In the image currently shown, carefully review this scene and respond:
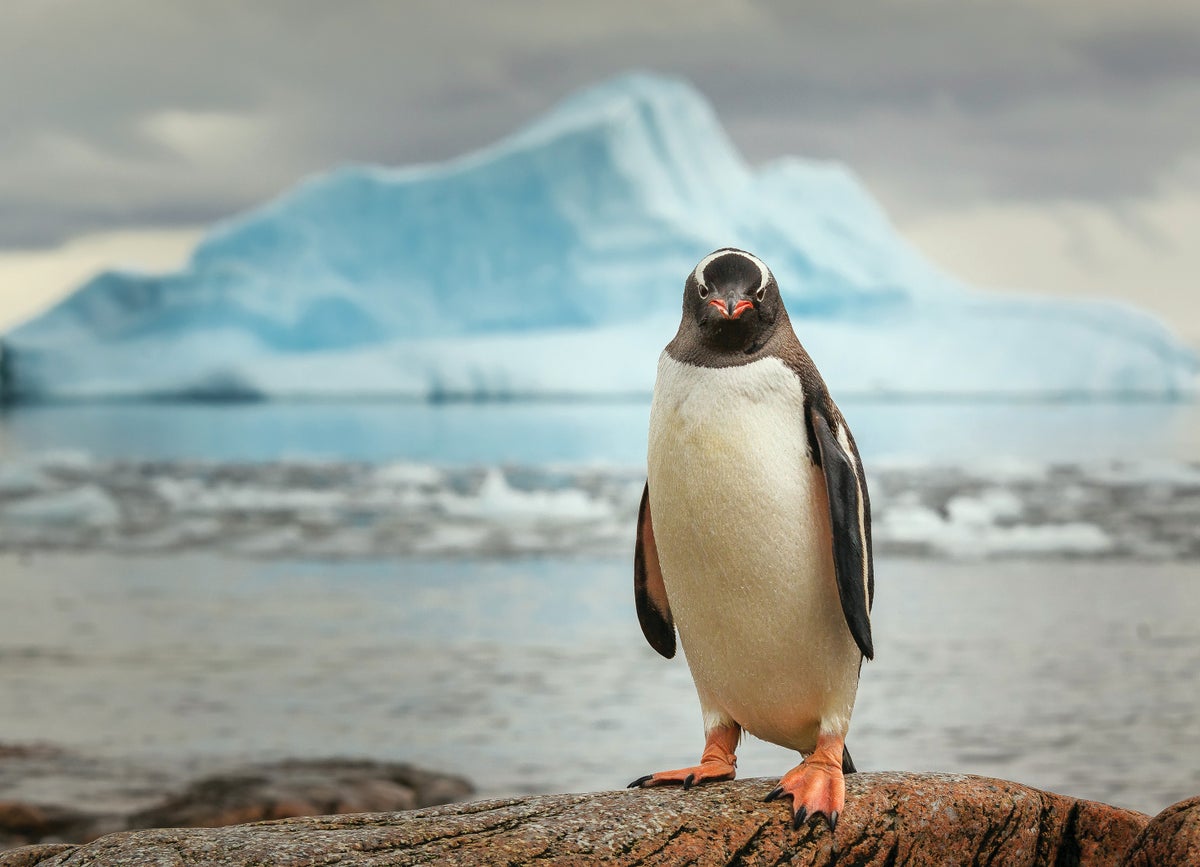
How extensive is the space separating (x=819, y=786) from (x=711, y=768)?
0.22m

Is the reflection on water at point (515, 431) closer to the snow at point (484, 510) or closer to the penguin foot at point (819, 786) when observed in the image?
the snow at point (484, 510)

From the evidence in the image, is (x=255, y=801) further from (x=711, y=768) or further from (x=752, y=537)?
(x=752, y=537)

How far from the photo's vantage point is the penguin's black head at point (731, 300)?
208 cm

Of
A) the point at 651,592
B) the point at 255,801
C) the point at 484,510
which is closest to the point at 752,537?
the point at 651,592

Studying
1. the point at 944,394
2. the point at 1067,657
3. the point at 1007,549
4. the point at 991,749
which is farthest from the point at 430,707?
the point at 944,394

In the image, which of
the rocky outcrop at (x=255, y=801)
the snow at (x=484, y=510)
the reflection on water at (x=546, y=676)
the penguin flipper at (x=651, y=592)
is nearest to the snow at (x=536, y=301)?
the snow at (x=484, y=510)

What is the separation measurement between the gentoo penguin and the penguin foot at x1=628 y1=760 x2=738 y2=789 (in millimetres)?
127

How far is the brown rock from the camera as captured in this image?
7.32ft

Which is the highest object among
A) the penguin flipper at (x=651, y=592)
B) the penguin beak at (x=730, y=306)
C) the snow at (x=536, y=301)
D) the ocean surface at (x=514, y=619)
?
the snow at (x=536, y=301)

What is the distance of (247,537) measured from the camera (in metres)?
12.1

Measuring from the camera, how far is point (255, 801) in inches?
185

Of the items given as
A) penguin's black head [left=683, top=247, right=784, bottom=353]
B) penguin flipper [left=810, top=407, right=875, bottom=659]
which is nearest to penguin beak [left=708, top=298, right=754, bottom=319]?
penguin's black head [left=683, top=247, right=784, bottom=353]

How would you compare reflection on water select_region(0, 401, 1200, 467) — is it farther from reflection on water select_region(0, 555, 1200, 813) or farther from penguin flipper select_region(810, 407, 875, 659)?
penguin flipper select_region(810, 407, 875, 659)

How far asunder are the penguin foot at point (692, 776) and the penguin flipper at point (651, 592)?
0.23 m
